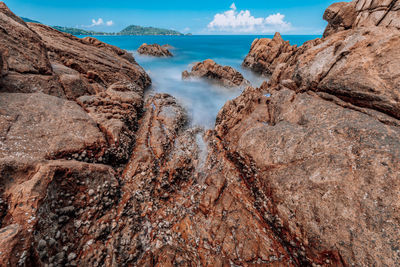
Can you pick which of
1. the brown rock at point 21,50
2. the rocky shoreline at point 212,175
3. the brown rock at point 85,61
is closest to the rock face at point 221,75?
the brown rock at point 85,61

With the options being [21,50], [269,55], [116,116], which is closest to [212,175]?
[116,116]

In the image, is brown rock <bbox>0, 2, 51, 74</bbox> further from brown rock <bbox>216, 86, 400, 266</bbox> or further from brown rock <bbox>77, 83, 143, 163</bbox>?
brown rock <bbox>216, 86, 400, 266</bbox>

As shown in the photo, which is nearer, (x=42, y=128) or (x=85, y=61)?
(x=42, y=128)

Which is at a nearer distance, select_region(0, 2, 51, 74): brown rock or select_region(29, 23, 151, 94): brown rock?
select_region(0, 2, 51, 74): brown rock

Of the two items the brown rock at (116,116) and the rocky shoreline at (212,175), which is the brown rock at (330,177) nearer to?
the rocky shoreline at (212,175)

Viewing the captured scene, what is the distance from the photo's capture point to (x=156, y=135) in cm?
1292

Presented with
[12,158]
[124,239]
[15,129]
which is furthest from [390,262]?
[15,129]

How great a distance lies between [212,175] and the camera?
10.6m

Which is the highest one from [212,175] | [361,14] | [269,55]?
[361,14]

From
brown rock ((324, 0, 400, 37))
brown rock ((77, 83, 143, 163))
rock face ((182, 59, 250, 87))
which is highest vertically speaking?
brown rock ((324, 0, 400, 37))

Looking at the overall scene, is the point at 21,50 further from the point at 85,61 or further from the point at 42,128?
the point at 42,128

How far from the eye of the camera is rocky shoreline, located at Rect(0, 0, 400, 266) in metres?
6.09

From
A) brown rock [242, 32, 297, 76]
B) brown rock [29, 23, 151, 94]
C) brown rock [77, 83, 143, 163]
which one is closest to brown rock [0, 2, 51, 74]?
brown rock [77, 83, 143, 163]

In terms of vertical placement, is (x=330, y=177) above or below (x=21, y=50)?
below
